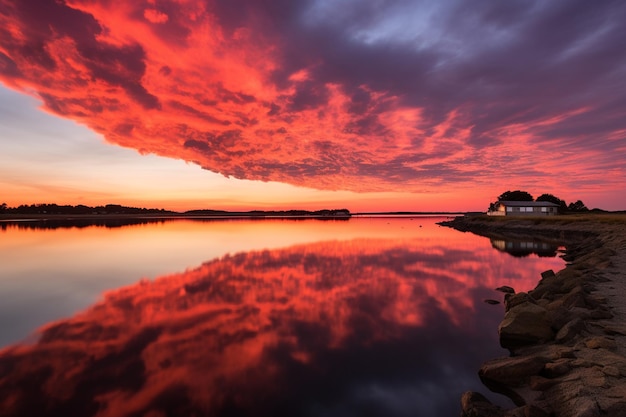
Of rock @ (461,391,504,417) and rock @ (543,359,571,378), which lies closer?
rock @ (461,391,504,417)

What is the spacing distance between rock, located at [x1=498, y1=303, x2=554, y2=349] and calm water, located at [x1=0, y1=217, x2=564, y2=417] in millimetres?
825

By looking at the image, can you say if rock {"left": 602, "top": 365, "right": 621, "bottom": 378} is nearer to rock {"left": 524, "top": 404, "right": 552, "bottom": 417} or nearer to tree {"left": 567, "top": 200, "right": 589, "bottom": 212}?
rock {"left": 524, "top": 404, "right": 552, "bottom": 417}

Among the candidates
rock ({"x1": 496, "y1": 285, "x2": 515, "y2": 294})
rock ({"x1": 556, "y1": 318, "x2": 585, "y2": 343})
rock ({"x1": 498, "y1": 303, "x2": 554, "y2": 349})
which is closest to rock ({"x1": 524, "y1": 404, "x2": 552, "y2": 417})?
rock ({"x1": 556, "y1": 318, "x2": 585, "y2": 343})

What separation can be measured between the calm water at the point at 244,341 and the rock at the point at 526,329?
82 cm

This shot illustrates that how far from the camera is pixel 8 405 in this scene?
27.7 ft

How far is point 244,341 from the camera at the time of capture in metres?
12.8

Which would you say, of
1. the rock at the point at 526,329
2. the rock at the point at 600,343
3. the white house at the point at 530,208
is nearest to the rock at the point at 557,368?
the rock at the point at 600,343

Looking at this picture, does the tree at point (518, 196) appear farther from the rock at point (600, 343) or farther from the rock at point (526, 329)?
the rock at point (600, 343)

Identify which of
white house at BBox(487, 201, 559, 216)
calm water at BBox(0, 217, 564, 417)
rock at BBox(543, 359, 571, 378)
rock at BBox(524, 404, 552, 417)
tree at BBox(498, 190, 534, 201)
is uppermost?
tree at BBox(498, 190, 534, 201)

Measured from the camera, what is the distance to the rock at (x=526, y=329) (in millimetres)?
10750

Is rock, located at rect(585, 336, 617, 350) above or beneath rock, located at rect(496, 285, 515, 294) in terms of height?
above

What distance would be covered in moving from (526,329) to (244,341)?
1008 centimetres

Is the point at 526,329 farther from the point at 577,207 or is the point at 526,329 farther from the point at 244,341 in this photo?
the point at 577,207

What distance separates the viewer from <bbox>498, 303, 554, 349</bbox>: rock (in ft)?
35.3
